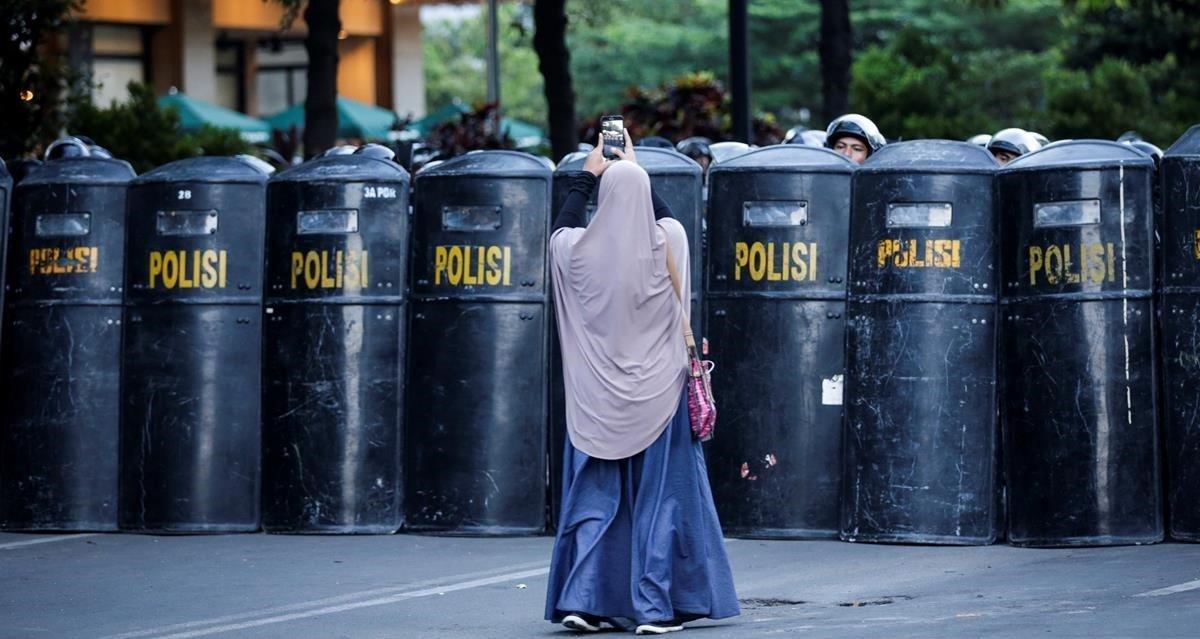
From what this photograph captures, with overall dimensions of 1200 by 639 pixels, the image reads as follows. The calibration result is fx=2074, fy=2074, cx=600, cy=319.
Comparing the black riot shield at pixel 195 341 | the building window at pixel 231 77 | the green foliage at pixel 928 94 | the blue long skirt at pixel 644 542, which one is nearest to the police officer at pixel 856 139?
the black riot shield at pixel 195 341

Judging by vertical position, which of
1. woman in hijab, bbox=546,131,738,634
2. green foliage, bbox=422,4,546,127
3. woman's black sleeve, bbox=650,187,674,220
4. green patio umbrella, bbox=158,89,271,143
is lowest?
woman in hijab, bbox=546,131,738,634

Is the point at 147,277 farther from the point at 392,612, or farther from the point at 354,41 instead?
the point at 354,41

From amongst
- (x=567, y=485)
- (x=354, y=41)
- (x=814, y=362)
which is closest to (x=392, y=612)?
A: (x=567, y=485)

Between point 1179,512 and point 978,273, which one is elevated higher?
point 978,273

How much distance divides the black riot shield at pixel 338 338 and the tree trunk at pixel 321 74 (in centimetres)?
547

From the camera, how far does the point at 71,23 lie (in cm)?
1412

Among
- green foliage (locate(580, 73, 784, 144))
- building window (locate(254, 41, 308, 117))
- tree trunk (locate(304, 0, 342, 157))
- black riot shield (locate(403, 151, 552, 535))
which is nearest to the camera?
black riot shield (locate(403, 151, 552, 535))

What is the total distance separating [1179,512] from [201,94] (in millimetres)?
28643

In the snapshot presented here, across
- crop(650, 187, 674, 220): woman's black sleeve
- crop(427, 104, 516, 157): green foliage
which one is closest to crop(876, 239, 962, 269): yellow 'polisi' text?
crop(650, 187, 674, 220): woman's black sleeve

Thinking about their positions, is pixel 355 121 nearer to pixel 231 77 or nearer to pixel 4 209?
pixel 231 77

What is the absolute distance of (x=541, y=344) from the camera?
9.69 meters

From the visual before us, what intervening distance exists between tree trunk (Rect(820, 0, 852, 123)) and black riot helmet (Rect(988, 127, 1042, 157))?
699 cm

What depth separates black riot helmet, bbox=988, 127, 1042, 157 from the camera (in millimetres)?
11172

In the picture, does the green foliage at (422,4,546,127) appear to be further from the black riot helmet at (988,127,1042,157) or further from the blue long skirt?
the blue long skirt
